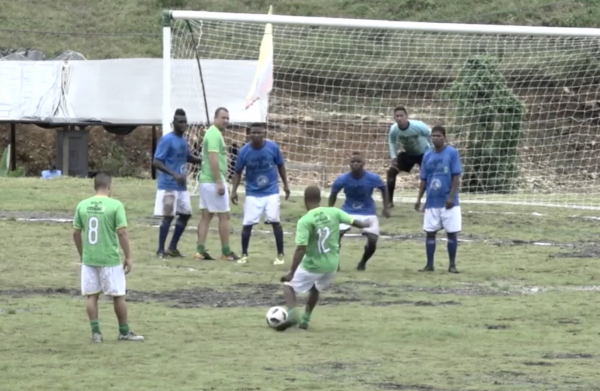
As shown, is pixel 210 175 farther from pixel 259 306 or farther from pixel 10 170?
pixel 10 170

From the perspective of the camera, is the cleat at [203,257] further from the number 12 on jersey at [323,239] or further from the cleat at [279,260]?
the number 12 on jersey at [323,239]

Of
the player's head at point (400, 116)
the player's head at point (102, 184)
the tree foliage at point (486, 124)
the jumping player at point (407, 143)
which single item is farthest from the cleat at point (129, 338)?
the tree foliage at point (486, 124)

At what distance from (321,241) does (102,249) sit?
2.08m

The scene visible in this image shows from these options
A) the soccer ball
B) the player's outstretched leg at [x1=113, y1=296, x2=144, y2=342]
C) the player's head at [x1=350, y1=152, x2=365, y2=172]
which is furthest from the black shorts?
the player's outstretched leg at [x1=113, y1=296, x2=144, y2=342]

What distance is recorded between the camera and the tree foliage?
27500 mm

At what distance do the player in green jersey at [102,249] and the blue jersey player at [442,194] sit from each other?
5878mm

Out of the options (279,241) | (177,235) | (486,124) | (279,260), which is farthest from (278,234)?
(486,124)

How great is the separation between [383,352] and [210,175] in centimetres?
657

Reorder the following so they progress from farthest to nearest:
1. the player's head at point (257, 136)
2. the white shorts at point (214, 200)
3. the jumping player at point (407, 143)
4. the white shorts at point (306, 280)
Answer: the jumping player at point (407, 143), the white shorts at point (214, 200), the player's head at point (257, 136), the white shorts at point (306, 280)

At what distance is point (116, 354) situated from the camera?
1089 centimetres

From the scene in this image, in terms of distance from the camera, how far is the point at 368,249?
16406 millimetres

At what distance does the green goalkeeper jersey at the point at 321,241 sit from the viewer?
483 inches

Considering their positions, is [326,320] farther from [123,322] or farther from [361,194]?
[361,194]

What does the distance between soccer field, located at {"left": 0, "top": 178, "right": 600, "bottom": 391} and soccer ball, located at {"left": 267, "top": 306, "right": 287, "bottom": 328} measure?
108 millimetres
